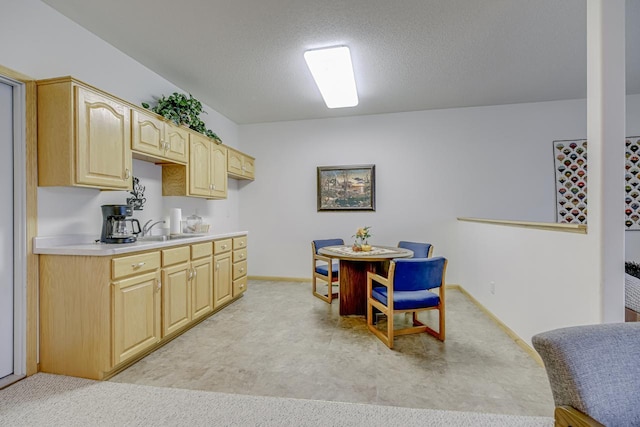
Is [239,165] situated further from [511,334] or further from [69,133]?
[511,334]

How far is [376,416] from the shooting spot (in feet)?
5.64

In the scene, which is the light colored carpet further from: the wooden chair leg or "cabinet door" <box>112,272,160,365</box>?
the wooden chair leg

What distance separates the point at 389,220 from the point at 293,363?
2970 millimetres

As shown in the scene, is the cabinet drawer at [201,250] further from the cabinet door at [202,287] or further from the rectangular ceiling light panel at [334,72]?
the rectangular ceiling light panel at [334,72]

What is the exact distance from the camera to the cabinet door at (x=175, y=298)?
2.61 meters

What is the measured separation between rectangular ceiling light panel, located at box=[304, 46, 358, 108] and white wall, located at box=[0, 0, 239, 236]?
1.78 m

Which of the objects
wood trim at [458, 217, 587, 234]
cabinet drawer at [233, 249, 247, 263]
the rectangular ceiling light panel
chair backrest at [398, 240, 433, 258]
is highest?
the rectangular ceiling light panel

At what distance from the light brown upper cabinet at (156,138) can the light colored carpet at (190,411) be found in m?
1.84

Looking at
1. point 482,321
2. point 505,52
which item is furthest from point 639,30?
point 482,321

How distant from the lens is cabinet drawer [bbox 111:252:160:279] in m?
2.11

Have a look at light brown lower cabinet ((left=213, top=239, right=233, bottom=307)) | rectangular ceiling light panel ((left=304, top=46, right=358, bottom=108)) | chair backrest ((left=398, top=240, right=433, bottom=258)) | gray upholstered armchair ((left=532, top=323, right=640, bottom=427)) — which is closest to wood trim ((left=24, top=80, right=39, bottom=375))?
light brown lower cabinet ((left=213, top=239, right=233, bottom=307))

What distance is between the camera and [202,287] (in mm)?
3154

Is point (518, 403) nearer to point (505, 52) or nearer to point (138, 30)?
point (505, 52)

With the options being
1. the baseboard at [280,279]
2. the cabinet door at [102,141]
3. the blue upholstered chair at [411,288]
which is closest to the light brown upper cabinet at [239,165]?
the baseboard at [280,279]
